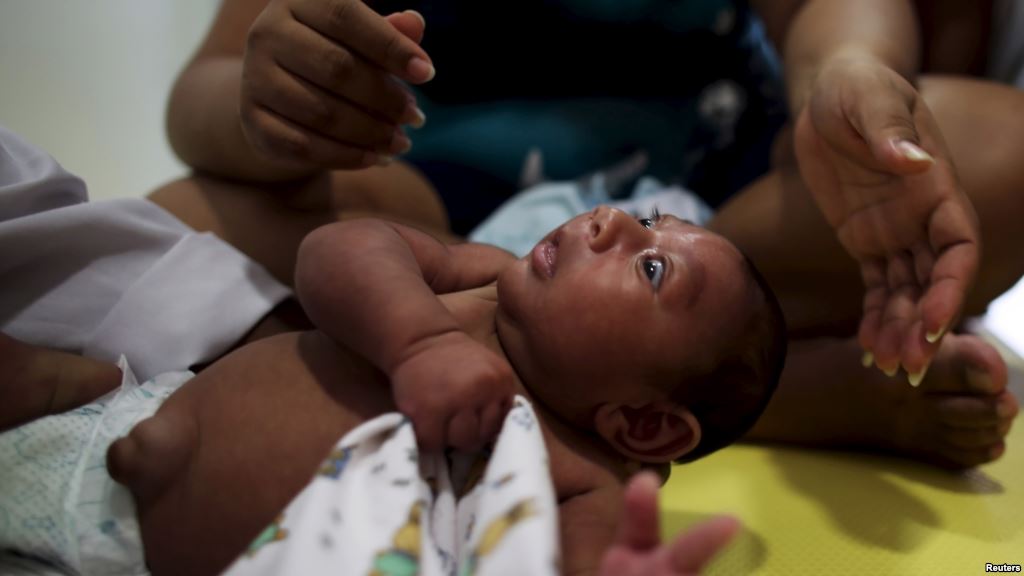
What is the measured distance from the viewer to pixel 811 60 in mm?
989

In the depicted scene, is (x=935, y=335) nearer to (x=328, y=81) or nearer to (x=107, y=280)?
(x=328, y=81)

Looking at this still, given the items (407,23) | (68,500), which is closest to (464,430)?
(68,500)

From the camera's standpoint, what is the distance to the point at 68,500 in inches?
22.3

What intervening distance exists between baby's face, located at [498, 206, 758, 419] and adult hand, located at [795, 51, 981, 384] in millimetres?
154

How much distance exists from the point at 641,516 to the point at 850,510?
0.48 metres

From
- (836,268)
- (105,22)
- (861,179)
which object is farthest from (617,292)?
(105,22)

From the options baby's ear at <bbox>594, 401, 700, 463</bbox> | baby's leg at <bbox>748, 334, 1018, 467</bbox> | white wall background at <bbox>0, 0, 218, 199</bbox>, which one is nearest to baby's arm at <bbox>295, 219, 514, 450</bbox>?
baby's ear at <bbox>594, 401, 700, 463</bbox>

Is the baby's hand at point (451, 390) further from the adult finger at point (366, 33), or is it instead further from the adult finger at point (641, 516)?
the adult finger at point (366, 33)

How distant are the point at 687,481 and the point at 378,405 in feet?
1.28

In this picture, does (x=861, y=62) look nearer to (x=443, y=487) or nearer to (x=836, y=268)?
(x=836, y=268)

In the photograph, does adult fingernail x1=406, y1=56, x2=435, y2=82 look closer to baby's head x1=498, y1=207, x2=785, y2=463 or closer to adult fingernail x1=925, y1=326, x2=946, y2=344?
baby's head x1=498, y1=207, x2=785, y2=463

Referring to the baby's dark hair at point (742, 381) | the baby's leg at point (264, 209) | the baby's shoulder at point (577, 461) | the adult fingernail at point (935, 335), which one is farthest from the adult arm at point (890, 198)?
the baby's leg at point (264, 209)

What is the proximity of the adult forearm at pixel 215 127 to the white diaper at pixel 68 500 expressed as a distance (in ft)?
1.12

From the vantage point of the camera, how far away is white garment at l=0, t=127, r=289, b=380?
693 mm
